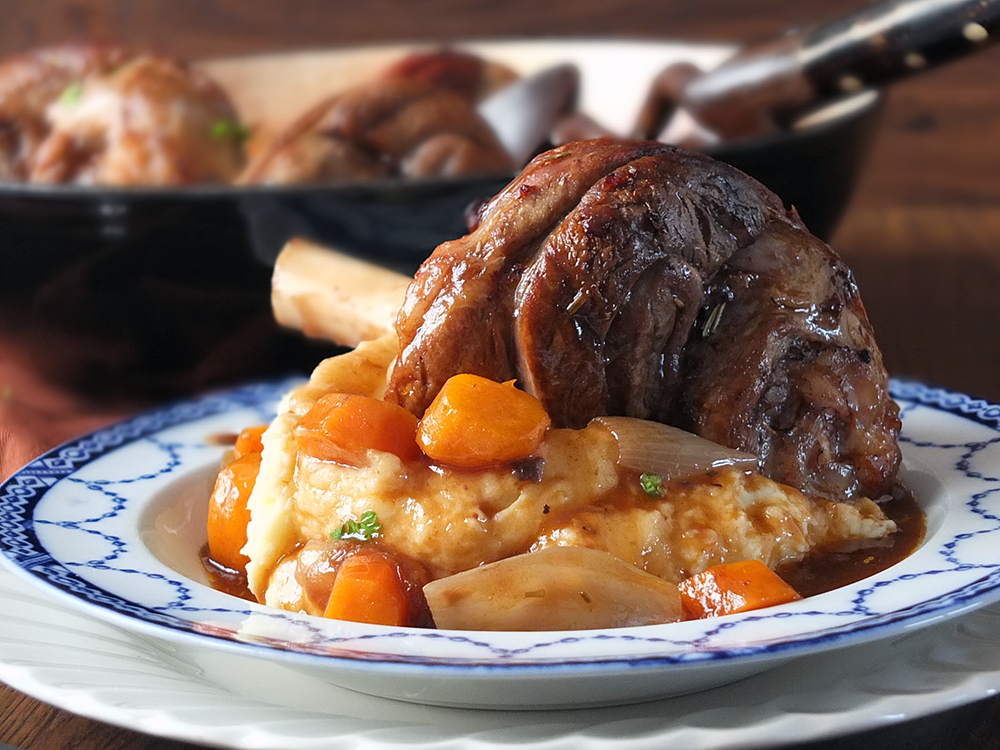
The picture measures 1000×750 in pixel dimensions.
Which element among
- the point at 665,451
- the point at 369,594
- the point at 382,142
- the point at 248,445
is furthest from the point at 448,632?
the point at 382,142

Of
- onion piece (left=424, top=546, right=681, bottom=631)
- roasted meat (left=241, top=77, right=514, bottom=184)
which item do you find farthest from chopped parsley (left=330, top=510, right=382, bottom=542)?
roasted meat (left=241, top=77, right=514, bottom=184)

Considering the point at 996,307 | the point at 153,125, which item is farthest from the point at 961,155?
the point at 153,125

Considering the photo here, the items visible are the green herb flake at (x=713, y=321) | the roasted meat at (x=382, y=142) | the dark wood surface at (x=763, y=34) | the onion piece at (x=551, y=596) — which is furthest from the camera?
the dark wood surface at (x=763, y=34)

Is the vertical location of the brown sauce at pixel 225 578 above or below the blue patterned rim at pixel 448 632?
below

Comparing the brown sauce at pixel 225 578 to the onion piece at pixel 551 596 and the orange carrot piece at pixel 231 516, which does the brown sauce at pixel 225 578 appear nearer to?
the orange carrot piece at pixel 231 516

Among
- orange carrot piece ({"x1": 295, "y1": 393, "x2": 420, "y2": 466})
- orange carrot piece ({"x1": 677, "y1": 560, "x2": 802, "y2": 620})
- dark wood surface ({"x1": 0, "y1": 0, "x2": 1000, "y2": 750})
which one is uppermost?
orange carrot piece ({"x1": 295, "y1": 393, "x2": 420, "y2": 466})

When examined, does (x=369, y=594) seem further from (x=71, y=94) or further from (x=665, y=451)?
(x=71, y=94)

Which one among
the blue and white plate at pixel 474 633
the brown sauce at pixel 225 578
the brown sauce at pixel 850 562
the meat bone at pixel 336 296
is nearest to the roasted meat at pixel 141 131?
the meat bone at pixel 336 296

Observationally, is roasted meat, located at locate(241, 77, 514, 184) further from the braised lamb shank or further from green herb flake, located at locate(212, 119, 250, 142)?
the braised lamb shank
